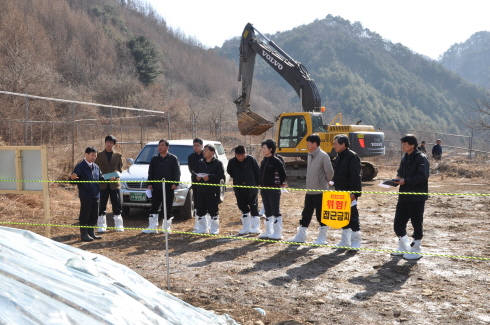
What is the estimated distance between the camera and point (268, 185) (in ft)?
28.8

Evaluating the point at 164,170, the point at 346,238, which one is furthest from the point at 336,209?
the point at 164,170

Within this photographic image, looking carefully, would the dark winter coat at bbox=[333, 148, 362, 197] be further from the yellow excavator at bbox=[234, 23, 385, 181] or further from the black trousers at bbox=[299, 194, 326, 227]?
the yellow excavator at bbox=[234, 23, 385, 181]

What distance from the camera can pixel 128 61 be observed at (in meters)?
52.4

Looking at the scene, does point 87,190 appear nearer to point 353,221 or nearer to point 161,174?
point 161,174

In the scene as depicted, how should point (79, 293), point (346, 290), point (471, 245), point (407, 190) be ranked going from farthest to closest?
1. point (471, 245)
2. point (407, 190)
3. point (346, 290)
4. point (79, 293)

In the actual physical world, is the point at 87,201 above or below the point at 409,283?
above

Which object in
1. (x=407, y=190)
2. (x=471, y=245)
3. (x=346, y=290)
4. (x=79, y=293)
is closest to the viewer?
(x=79, y=293)

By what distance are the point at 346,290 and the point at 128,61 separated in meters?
50.1

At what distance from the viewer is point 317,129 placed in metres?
18.9

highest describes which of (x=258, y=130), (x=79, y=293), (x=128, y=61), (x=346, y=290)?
(x=128, y=61)

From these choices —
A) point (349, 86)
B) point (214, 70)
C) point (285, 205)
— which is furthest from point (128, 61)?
point (349, 86)

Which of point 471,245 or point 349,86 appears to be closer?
point 471,245

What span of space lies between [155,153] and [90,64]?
41531 mm

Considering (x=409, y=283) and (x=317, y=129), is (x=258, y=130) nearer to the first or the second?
(x=317, y=129)
